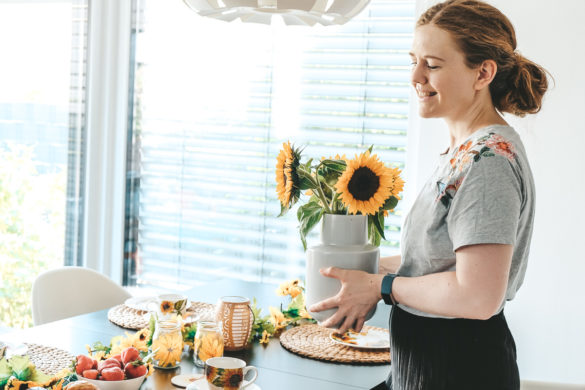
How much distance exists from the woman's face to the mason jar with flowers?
0.17m

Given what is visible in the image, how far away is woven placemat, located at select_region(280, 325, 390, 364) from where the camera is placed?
67.6 inches

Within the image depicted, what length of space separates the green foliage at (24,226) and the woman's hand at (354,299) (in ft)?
7.73

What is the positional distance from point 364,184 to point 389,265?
13.7 inches

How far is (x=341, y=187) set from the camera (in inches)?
54.7

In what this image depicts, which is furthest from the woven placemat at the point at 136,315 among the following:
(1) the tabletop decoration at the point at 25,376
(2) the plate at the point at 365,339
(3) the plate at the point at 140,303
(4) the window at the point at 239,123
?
(4) the window at the point at 239,123

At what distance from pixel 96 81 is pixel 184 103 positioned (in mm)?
508

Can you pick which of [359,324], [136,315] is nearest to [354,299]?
[359,324]

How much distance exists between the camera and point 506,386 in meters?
1.27

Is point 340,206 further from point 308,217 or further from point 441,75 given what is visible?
point 441,75

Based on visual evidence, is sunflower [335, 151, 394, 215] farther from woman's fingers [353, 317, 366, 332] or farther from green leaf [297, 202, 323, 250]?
woman's fingers [353, 317, 366, 332]

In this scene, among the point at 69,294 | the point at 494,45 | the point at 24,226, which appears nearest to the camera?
the point at 494,45

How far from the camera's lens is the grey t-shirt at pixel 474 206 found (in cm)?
115

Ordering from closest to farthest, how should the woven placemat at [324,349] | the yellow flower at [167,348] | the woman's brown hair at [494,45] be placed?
the woman's brown hair at [494,45] < the yellow flower at [167,348] < the woven placemat at [324,349]

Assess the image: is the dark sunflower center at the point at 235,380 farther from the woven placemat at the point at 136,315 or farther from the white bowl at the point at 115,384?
the woven placemat at the point at 136,315
